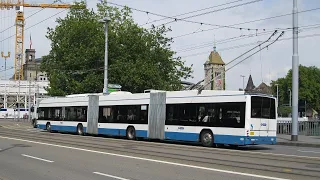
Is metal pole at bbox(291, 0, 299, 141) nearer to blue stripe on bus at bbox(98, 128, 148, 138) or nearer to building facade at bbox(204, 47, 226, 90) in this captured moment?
building facade at bbox(204, 47, 226, 90)

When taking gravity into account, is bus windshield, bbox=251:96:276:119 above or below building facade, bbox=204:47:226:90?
below

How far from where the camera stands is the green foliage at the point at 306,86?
105 meters

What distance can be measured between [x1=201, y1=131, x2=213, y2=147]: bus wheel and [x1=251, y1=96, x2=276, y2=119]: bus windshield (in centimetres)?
254

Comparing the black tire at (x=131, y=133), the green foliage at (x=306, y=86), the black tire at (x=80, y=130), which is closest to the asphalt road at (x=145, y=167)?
the black tire at (x=131, y=133)

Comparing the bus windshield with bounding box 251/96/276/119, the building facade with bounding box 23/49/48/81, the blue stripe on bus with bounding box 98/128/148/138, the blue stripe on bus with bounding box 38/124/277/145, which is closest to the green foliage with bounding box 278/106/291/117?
the blue stripe on bus with bounding box 98/128/148/138

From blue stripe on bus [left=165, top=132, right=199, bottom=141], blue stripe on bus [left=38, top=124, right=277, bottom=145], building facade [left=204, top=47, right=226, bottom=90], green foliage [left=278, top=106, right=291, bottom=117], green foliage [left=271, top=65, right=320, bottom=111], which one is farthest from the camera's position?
green foliage [left=271, top=65, right=320, bottom=111]

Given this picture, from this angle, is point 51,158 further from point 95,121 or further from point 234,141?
point 95,121

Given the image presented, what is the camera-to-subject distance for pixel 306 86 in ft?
346

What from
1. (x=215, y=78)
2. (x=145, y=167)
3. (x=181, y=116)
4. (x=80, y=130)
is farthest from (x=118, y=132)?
(x=145, y=167)

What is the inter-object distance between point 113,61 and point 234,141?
101ft

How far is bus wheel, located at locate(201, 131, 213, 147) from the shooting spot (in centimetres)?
2166

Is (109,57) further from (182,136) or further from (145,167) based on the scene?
(145,167)

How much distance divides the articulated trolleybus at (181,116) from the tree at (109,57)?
15372 mm

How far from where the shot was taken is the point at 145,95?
26734mm
